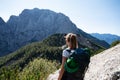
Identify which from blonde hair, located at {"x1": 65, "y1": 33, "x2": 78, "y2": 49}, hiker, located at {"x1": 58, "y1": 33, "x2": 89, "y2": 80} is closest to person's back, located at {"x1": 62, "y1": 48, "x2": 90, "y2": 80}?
hiker, located at {"x1": 58, "y1": 33, "x2": 89, "y2": 80}

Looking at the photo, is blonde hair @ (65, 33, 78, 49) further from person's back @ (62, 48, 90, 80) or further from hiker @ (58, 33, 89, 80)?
person's back @ (62, 48, 90, 80)

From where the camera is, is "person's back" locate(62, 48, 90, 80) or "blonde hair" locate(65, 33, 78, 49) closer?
"person's back" locate(62, 48, 90, 80)

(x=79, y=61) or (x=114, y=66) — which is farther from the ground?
(x=79, y=61)

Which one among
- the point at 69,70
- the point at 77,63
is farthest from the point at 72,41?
the point at 69,70

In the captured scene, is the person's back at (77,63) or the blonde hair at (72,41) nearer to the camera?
the person's back at (77,63)

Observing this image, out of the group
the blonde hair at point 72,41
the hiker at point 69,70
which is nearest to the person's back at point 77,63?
the hiker at point 69,70

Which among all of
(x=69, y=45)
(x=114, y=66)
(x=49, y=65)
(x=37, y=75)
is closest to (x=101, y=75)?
(x=114, y=66)

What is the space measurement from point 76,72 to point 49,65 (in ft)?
68.6

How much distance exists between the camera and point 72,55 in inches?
287

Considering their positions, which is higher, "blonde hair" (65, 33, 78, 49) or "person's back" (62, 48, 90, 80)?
"blonde hair" (65, 33, 78, 49)

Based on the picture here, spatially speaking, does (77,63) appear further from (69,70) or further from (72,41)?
(72,41)

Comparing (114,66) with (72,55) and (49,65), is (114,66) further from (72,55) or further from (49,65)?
(49,65)

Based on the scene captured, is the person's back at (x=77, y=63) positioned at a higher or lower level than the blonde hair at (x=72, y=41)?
lower

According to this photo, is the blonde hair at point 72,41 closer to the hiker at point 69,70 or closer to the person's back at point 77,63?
the hiker at point 69,70
